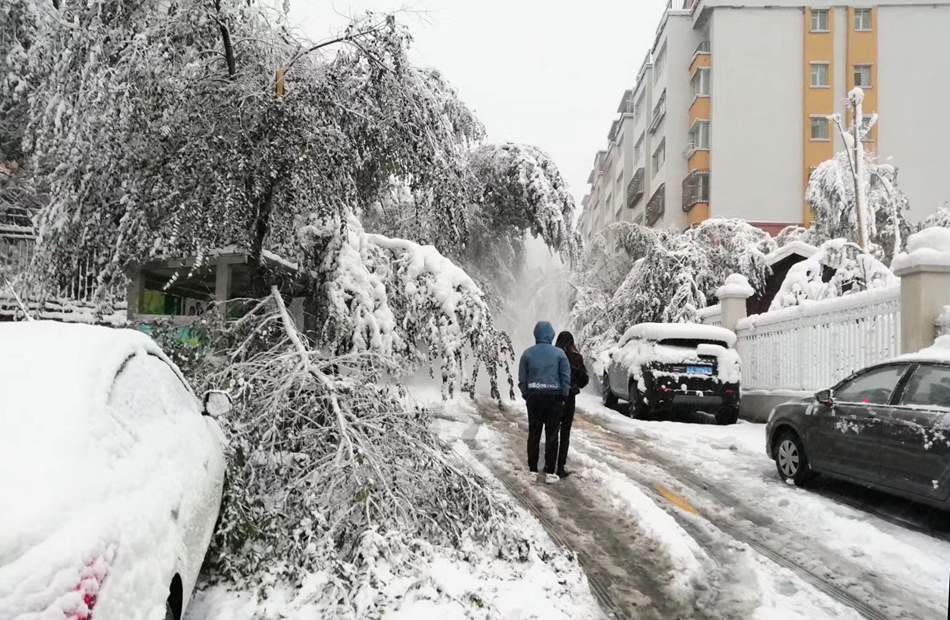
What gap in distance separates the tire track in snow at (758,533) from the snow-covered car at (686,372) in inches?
93.2

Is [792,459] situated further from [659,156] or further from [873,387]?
[659,156]

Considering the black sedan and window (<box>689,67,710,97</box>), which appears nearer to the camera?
the black sedan

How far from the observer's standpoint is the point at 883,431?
5738 mm

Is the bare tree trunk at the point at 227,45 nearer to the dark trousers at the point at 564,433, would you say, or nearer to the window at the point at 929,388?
the dark trousers at the point at 564,433

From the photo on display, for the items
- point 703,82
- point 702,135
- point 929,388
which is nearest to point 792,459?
point 929,388

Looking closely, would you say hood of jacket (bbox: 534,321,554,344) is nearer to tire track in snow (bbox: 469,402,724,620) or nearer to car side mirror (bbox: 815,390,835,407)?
tire track in snow (bbox: 469,402,724,620)

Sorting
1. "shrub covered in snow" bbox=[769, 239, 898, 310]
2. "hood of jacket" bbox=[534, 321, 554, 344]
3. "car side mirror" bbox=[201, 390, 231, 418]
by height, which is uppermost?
"shrub covered in snow" bbox=[769, 239, 898, 310]

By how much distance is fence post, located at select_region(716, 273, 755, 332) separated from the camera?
45.9ft

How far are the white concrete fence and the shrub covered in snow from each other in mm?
1248

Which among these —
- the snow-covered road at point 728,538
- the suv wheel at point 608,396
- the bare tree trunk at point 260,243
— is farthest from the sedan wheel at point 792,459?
the suv wheel at point 608,396

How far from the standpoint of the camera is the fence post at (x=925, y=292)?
780 cm

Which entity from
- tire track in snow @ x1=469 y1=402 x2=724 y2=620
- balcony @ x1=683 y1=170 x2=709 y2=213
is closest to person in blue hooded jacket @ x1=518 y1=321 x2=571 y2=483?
tire track in snow @ x1=469 y1=402 x2=724 y2=620

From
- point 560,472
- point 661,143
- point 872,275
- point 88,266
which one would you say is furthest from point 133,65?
point 661,143

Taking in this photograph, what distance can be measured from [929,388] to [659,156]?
36251mm
